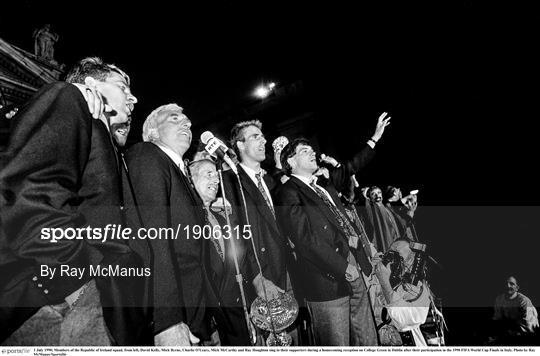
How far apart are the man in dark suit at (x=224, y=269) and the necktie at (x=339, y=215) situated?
35.2 inches

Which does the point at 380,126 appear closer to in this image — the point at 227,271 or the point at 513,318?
the point at 513,318

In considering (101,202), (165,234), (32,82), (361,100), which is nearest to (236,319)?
(165,234)

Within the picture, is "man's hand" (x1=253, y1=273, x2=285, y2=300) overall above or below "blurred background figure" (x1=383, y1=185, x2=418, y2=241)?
below

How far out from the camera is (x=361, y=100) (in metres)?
4.51

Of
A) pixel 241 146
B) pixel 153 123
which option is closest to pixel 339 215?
pixel 241 146

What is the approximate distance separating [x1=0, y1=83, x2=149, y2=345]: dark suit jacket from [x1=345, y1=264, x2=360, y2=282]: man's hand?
1.71 m

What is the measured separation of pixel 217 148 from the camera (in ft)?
8.64

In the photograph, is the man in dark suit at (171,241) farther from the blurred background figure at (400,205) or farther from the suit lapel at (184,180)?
the blurred background figure at (400,205)

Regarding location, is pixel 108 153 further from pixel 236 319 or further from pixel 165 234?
pixel 236 319

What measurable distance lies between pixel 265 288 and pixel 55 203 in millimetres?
1532

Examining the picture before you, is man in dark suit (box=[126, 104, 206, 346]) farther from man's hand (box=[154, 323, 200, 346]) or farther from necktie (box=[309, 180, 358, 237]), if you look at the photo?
necktie (box=[309, 180, 358, 237])

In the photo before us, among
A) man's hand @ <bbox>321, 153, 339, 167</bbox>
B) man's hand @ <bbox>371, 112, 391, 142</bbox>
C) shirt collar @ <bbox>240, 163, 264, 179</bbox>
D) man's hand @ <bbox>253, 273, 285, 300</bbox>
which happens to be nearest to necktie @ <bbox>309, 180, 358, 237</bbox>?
shirt collar @ <bbox>240, 163, 264, 179</bbox>

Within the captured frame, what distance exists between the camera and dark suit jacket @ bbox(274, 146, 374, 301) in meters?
2.85

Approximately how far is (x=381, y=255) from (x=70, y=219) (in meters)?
2.92
